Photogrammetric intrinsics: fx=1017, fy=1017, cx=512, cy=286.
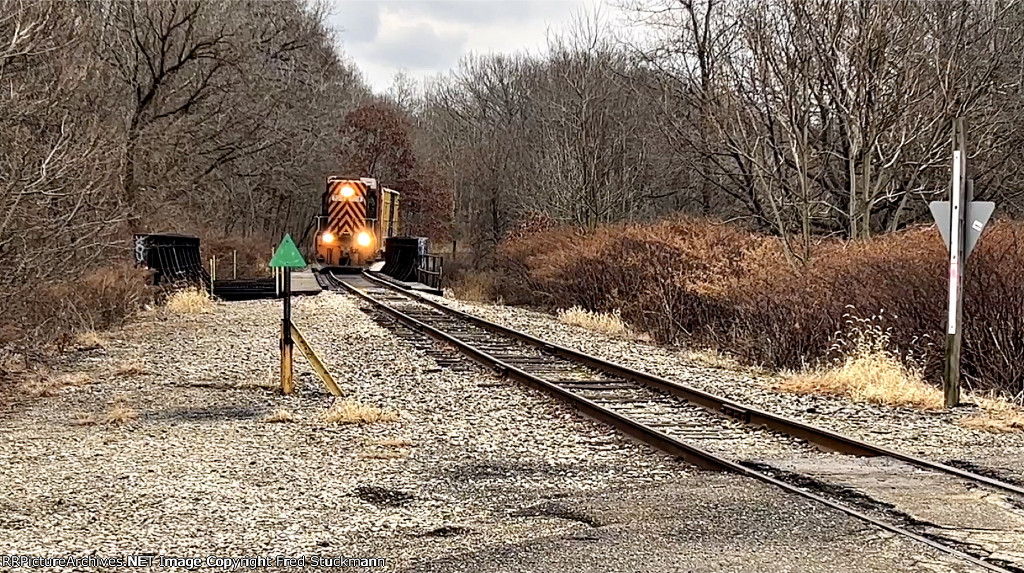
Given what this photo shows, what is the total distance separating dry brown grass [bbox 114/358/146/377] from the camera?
12875mm

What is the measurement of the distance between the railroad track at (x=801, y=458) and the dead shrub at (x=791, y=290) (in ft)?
13.2

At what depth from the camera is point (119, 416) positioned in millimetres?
9797

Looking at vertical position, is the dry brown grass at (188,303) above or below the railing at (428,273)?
below

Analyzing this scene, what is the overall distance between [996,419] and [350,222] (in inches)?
1137

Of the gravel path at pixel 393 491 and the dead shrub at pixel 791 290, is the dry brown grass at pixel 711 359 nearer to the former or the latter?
the dead shrub at pixel 791 290

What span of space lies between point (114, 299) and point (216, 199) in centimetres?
2315

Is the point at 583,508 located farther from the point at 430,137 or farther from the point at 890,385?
the point at 430,137

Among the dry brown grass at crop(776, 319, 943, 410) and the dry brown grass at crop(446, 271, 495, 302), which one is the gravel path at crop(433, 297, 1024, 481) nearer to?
the dry brown grass at crop(776, 319, 943, 410)

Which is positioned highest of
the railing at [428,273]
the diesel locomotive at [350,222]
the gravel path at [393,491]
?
the diesel locomotive at [350,222]

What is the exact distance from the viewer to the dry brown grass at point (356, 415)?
31.9 feet

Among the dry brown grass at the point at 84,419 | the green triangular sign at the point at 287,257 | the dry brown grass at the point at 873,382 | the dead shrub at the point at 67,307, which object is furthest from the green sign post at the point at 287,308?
the dry brown grass at the point at 873,382

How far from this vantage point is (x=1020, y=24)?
Result: 2494cm

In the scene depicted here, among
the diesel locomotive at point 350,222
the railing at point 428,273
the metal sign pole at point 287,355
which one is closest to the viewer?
the metal sign pole at point 287,355

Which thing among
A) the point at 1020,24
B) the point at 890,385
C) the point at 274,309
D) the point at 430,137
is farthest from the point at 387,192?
the point at 430,137
